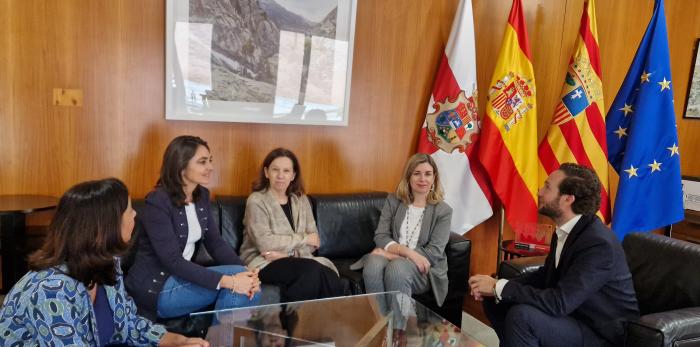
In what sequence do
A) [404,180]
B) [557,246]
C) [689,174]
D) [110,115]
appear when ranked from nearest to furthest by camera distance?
[557,246] → [110,115] → [404,180] → [689,174]

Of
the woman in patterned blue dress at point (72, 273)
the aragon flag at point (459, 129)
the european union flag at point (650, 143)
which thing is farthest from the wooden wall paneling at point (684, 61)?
the woman in patterned blue dress at point (72, 273)

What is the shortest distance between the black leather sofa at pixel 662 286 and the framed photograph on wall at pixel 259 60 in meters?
1.55

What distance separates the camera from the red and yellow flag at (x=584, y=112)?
360 centimetres

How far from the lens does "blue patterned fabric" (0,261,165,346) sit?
52.4 inches

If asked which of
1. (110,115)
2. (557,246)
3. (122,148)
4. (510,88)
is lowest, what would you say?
(557,246)

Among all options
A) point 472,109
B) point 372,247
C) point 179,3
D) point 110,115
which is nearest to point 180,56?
point 179,3

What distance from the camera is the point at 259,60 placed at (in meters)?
3.12

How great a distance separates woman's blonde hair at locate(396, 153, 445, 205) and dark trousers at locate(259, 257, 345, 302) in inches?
27.1

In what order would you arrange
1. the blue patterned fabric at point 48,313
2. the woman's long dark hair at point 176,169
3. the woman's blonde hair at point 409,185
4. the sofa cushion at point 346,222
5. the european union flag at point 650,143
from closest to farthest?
1. the blue patterned fabric at point 48,313
2. the woman's long dark hair at point 176,169
3. the woman's blonde hair at point 409,185
4. the sofa cushion at point 346,222
5. the european union flag at point 650,143

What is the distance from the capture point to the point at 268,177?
290 centimetres

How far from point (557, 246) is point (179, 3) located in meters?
2.28

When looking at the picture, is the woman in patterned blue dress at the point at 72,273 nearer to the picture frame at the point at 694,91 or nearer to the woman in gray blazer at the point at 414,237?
the woman in gray blazer at the point at 414,237

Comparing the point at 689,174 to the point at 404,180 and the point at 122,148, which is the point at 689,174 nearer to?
the point at 404,180

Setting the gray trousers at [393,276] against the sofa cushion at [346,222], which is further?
the sofa cushion at [346,222]
